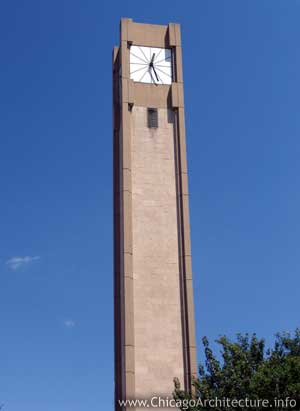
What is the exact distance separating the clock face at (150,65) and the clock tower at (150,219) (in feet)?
0.23

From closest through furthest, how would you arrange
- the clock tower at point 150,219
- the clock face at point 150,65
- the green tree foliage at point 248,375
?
the green tree foliage at point 248,375 → the clock tower at point 150,219 → the clock face at point 150,65

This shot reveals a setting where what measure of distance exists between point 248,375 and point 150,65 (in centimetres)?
2612

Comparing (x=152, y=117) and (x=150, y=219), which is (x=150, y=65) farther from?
(x=150, y=219)

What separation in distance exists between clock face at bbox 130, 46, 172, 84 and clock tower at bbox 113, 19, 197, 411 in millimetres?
69

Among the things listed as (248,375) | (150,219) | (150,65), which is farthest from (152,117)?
(248,375)

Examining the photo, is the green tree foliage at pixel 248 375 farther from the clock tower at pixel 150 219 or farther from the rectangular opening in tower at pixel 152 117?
the rectangular opening in tower at pixel 152 117

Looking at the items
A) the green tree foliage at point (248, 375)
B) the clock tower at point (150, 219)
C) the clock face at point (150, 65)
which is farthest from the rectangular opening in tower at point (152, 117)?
the green tree foliage at point (248, 375)

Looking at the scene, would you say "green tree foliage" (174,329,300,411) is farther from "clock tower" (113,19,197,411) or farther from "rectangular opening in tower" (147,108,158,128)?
"rectangular opening in tower" (147,108,158,128)

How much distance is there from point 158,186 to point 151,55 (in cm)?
1005

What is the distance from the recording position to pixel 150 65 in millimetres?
49875

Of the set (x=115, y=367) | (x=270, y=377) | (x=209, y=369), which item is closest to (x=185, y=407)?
(x=209, y=369)

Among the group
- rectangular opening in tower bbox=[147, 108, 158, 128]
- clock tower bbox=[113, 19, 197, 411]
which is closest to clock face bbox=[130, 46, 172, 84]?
clock tower bbox=[113, 19, 197, 411]

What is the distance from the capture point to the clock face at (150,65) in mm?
49375

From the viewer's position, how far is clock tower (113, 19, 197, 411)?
136ft
